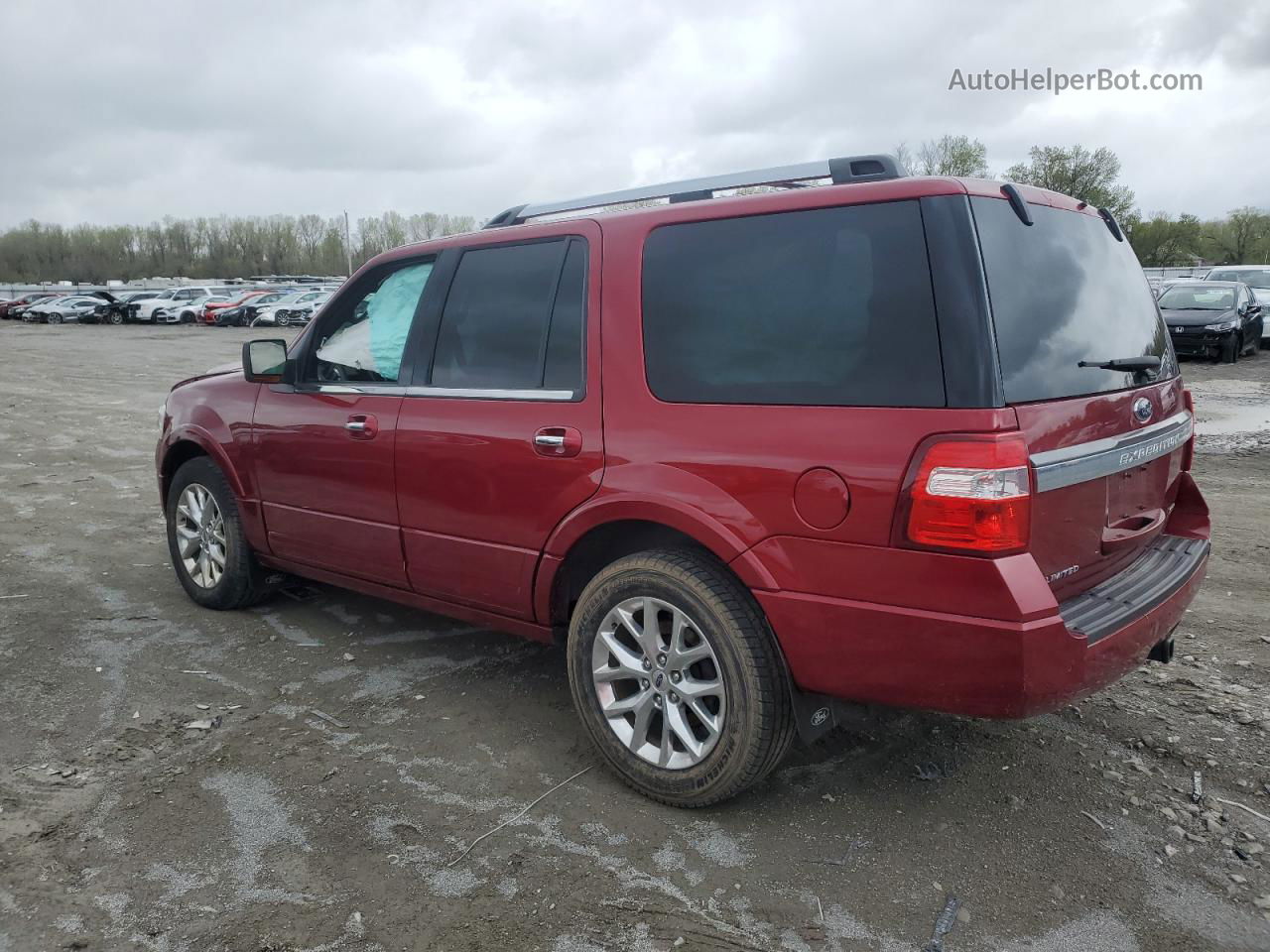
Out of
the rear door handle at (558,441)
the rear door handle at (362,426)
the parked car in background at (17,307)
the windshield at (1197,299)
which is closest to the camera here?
the rear door handle at (558,441)

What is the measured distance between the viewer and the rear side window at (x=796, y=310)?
105 inches

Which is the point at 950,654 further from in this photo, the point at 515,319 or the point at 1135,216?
the point at 1135,216

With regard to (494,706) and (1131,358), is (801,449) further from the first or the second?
(494,706)

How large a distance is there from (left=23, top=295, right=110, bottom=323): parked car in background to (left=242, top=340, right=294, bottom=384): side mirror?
159 feet

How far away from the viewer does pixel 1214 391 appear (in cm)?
1448

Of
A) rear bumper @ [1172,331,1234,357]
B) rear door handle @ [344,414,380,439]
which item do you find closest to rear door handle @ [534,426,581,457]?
rear door handle @ [344,414,380,439]

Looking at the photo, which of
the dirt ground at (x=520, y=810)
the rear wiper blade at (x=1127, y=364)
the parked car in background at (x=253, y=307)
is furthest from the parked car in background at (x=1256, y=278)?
the parked car in background at (x=253, y=307)

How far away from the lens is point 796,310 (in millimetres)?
2891

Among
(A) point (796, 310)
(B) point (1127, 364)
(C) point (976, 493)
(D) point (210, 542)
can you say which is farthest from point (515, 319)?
(D) point (210, 542)

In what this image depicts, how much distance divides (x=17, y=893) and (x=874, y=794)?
2553 mm

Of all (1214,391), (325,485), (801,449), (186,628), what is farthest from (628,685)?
(1214,391)

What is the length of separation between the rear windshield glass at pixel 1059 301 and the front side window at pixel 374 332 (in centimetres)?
227

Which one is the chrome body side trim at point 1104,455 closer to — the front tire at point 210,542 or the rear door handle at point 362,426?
the rear door handle at point 362,426

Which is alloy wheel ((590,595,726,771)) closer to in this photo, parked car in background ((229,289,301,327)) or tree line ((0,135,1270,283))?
parked car in background ((229,289,301,327))
